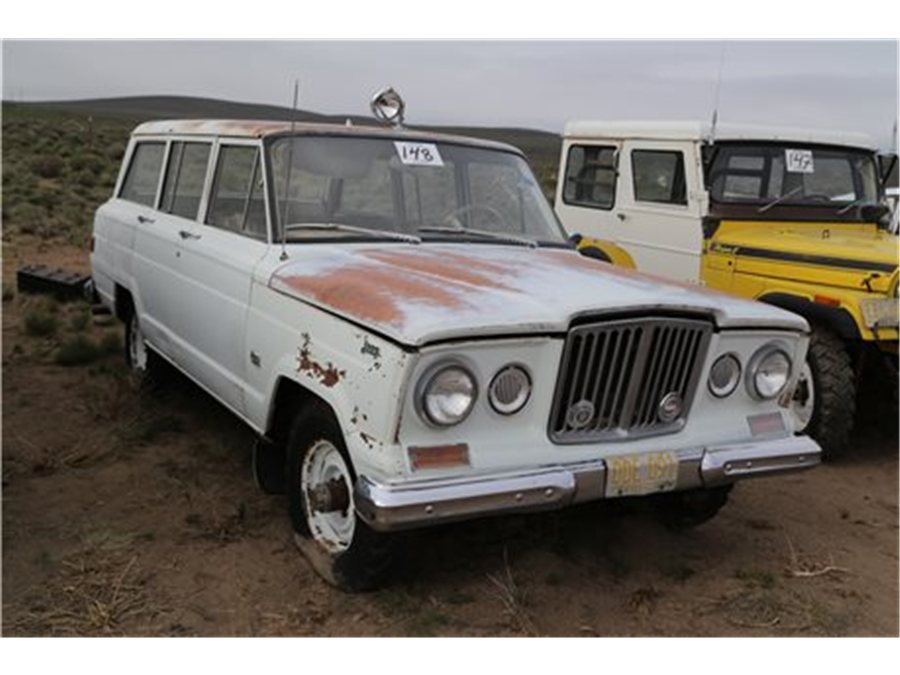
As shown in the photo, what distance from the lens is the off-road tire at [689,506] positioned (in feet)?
14.1

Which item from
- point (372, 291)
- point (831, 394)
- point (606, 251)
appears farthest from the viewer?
point (606, 251)

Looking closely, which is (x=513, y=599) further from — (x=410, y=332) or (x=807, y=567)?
(x=807, y=567)

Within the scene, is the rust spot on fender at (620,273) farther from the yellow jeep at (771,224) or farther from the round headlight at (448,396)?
the yellow jeep at (771,224)

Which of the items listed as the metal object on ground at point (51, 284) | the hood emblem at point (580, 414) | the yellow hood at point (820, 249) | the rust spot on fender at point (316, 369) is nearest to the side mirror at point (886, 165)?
the yellow hood at point (820, 249)

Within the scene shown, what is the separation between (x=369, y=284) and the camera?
3.49 m

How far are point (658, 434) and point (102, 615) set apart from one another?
7.12ft

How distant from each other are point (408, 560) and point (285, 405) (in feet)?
2.81

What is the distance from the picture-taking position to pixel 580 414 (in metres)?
3.38

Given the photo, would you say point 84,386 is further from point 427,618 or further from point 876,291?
point 876,291

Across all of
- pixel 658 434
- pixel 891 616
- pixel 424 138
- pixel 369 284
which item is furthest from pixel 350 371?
pixel 891 616

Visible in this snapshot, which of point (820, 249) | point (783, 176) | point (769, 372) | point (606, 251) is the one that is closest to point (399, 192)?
point (769, 372)

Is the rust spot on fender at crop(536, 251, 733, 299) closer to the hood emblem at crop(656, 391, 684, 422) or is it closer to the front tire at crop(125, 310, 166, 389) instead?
the hood emblem at crop(656, 391, 684, 422)

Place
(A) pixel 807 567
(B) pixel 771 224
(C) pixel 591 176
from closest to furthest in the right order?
1. (A) pixel 807 567
2. (B) pixel 771 224
3. (C) pixel 591 176

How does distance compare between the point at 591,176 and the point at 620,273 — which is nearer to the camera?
the point at 620,273
